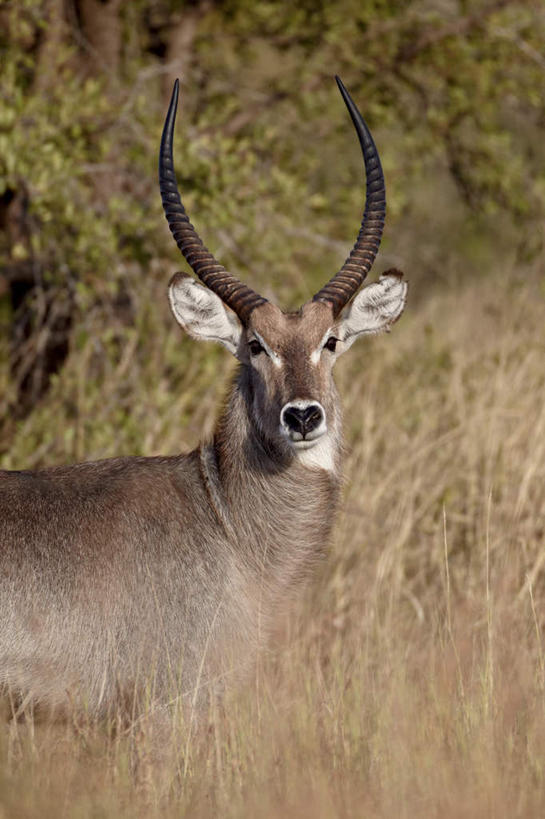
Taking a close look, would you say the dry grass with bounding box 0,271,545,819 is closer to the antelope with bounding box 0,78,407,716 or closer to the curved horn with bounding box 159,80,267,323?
the antelope with bounding box 0,78,407,716

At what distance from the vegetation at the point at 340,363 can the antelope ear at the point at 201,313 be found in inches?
60.6

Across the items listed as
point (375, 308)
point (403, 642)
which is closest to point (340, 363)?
point (375, 308)

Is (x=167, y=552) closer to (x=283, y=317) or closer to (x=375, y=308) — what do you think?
(x=283, y=317)

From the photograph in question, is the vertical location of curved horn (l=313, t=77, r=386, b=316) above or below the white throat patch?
above

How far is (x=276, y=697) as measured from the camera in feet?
16.5

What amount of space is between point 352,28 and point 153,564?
6.28 meters

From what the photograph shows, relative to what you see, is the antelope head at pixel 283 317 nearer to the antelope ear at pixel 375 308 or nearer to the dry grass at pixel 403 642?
the antelope ear at pixel 375 308

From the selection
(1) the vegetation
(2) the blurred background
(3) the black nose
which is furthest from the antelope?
(2) the blurred background

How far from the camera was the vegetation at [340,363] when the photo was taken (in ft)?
13.6

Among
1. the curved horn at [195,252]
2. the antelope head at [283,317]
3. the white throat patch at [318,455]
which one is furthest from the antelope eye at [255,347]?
the white throat patch at [318,455]

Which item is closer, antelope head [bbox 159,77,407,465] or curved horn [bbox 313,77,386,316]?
antelope head [bbox 159,77,407,465]

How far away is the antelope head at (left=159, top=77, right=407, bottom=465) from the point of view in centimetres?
505

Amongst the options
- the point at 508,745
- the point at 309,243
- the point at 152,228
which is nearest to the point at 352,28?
the point at 309,243

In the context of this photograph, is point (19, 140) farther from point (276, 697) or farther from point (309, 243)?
point (276, 697)
